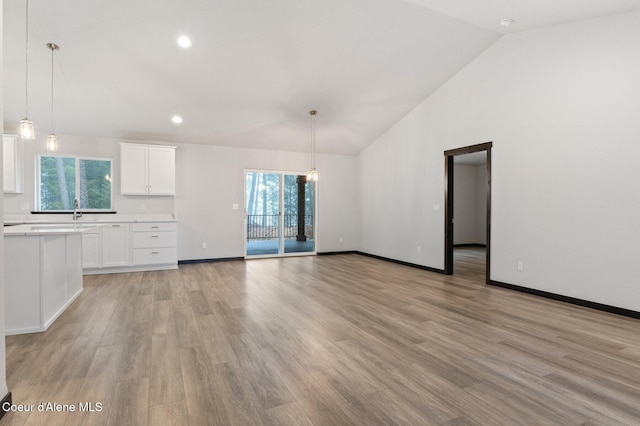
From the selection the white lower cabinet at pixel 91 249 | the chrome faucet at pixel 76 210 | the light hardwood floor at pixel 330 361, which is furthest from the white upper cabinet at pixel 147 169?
the light hardwood floor at pixel 330 361

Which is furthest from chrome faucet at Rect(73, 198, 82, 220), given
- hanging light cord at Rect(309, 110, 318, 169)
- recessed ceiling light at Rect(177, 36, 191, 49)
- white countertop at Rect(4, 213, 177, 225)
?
hanging light cord at Rect(309, 110, 318, 169)

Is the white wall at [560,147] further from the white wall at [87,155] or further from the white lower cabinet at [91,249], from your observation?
the white lower cabinet at [91,249]

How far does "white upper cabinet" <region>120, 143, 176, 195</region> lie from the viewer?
20.7 feet

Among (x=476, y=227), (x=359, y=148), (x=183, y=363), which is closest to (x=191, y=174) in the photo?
(x=359, y=148)

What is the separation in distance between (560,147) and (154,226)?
6528mm

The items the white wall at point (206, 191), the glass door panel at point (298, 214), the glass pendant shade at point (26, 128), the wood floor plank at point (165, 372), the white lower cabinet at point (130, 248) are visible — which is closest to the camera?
the wood floor plank at point (165, 372)

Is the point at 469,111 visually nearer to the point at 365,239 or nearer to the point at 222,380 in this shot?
the point at 365,239

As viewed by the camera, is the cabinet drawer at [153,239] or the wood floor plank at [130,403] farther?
the cabinet drawer at [153,239]

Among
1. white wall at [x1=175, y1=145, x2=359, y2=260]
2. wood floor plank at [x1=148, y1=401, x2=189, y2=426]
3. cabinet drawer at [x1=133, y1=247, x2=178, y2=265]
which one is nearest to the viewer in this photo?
wood floor plank at [x1=148, y1=401, x2=189, y2=426]

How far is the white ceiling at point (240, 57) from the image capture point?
376 cm

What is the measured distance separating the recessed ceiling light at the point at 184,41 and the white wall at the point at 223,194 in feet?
10.3

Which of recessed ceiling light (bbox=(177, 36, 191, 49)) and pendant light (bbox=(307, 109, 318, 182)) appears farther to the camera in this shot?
pendant light (bbox=(307, 109, 318, 182))

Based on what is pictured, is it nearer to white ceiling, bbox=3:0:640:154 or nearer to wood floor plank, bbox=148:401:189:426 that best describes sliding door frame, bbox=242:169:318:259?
white ceiling, bbox=3:0:640:154

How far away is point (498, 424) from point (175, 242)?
592 cm
